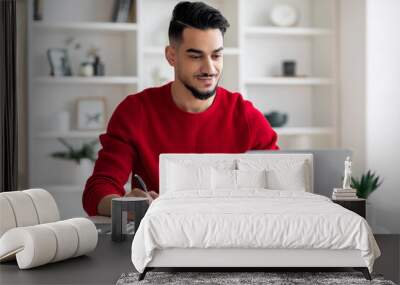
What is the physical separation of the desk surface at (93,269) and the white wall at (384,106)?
154 cm

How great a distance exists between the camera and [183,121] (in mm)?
5344

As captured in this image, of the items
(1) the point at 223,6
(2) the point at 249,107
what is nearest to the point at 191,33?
(2) the point at 249,107

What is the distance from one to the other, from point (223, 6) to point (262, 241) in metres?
3.50

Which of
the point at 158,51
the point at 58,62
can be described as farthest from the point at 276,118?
the point at 58,62

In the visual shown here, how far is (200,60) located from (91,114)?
1.30 metres

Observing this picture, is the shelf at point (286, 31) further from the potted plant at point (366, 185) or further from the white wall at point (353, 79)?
the potted plant at point (366, 185)

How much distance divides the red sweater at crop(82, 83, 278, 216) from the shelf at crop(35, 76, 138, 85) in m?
0.83

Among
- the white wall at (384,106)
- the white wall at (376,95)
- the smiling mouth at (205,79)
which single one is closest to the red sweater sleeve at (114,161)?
the smiling mouth at (205,79)

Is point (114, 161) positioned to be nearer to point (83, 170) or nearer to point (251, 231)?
point (83, 170)

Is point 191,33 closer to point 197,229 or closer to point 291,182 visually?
point 291,182

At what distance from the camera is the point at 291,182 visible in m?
4.69

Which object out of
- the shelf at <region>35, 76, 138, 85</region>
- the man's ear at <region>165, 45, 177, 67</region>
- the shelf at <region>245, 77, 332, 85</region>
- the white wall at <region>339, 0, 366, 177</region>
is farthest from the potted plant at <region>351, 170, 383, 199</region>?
the shelf at <region>35, 76, 138, 85</region>

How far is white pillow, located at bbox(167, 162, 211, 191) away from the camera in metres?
4.70

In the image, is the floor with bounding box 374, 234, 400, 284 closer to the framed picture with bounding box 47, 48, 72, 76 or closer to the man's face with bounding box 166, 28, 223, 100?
the man's face with bounding box 166, 28, 223, 100
